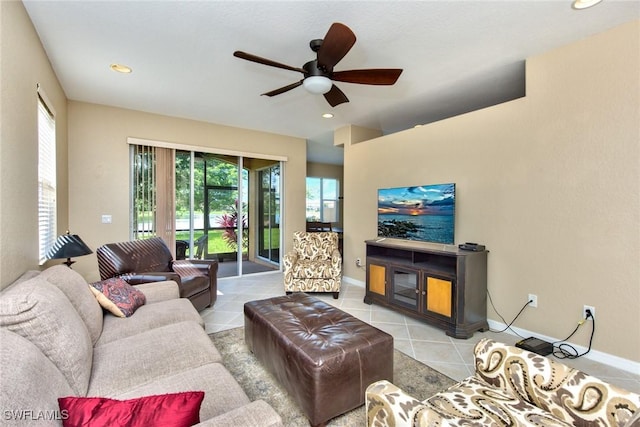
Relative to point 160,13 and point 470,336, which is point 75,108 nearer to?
point 160,13

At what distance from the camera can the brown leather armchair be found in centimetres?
289

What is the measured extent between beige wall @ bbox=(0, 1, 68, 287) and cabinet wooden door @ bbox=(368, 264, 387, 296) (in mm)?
3231

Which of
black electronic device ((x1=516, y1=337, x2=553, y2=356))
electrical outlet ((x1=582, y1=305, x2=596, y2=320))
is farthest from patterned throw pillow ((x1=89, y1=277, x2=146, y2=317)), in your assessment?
electrical outlet ((x1=582, y1=305, x2=596, y2=320))

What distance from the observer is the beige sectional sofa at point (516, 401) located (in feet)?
3.44

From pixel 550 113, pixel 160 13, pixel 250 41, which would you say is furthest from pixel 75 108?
pixel 550 113

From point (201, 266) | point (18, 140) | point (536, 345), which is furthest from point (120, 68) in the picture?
point (536, 345)

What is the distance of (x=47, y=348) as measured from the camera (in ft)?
3.80

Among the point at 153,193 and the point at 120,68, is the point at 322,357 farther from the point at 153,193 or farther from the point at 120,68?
the point at 153,193

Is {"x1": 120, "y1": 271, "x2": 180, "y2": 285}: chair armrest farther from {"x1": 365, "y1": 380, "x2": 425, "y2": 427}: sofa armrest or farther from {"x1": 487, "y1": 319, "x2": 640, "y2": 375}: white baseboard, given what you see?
{"x1": 487, "y1": 319, "x2": 640, "y2": 375}: white baseboard

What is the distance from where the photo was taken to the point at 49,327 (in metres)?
1.19

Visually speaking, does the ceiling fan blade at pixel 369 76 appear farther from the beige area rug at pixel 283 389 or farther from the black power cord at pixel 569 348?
the black power cord at pixel 569 348

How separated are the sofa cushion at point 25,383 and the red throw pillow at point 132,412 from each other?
0.08m

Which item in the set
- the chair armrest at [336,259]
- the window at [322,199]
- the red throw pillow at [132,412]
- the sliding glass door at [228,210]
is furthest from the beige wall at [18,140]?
the window at [322,199]

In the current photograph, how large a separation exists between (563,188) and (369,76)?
193 cm
